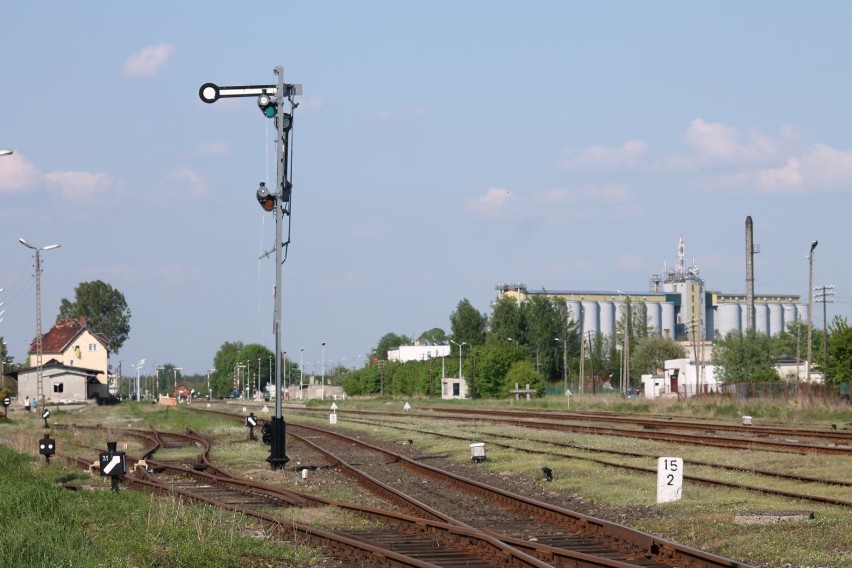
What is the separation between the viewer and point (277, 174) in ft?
77.7

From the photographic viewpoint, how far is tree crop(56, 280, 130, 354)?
164 m

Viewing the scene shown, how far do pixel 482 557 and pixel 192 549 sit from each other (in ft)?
10.00

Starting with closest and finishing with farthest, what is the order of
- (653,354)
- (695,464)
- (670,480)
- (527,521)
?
(527,521)
(670,480)
(695,464)
(653,354)

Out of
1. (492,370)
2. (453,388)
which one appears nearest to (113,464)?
(492,370)

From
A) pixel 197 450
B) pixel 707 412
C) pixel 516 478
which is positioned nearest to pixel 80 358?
pixel 707 412

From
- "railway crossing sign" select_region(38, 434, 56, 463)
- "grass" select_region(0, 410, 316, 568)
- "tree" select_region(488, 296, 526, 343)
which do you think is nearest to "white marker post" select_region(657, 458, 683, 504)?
"grass" select_region(0, 410, 316, 568)

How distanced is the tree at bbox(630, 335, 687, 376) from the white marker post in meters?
112

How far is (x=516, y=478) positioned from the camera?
67.8ft

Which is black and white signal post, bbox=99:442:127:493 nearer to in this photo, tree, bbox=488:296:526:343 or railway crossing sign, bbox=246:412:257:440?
railway crossing sign, bbox=246:412:257:440

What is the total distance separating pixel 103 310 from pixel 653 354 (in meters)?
84.6

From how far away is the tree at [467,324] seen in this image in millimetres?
159250

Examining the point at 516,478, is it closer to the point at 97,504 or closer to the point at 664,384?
the point at 97,504

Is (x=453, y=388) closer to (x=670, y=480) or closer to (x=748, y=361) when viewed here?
(x=748, y=361)

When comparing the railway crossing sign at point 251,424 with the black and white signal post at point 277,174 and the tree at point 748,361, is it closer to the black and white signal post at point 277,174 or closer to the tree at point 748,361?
the black and white signal post at point 277,174
